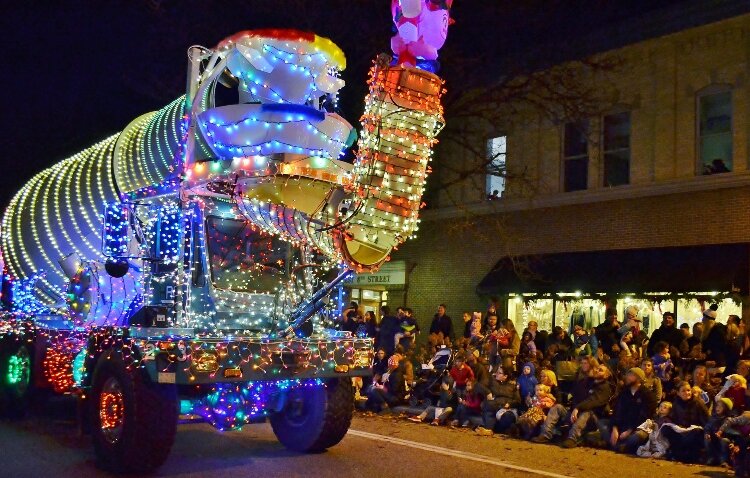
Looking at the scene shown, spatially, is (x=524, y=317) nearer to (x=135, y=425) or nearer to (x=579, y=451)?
(x=579, y=451)

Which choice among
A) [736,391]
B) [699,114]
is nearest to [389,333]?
[736,391]

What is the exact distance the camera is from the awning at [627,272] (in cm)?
1659

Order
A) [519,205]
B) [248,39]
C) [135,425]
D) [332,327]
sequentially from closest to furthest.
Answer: [135,425], [248,39], [332,327], [519,205]

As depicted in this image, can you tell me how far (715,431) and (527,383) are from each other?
316 cm

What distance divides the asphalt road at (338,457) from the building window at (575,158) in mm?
10833

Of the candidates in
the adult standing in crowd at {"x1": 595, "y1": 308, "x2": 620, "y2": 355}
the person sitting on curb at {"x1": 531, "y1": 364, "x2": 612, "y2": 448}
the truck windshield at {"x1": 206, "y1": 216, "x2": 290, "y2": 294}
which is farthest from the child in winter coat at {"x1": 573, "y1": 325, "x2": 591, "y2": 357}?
the truck windshield at {"x1": 206, "y1": 216, "x2": 290, "y2": 294}

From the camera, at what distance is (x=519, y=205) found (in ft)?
71.1

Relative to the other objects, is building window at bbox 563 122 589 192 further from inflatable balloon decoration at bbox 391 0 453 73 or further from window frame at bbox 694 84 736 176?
inflatable balloon decoration at bbox 391 0 453 73

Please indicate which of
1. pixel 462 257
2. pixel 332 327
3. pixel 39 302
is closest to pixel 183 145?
pixel 332 327

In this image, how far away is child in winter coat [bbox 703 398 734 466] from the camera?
985cm

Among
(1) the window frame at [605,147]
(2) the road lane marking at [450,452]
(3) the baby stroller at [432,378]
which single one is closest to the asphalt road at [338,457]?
(2) the road lane marking at [450,452]

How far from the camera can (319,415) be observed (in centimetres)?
909

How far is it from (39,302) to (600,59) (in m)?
14.8

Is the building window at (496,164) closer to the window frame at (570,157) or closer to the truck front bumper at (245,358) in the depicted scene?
the window frame at (570,157)
